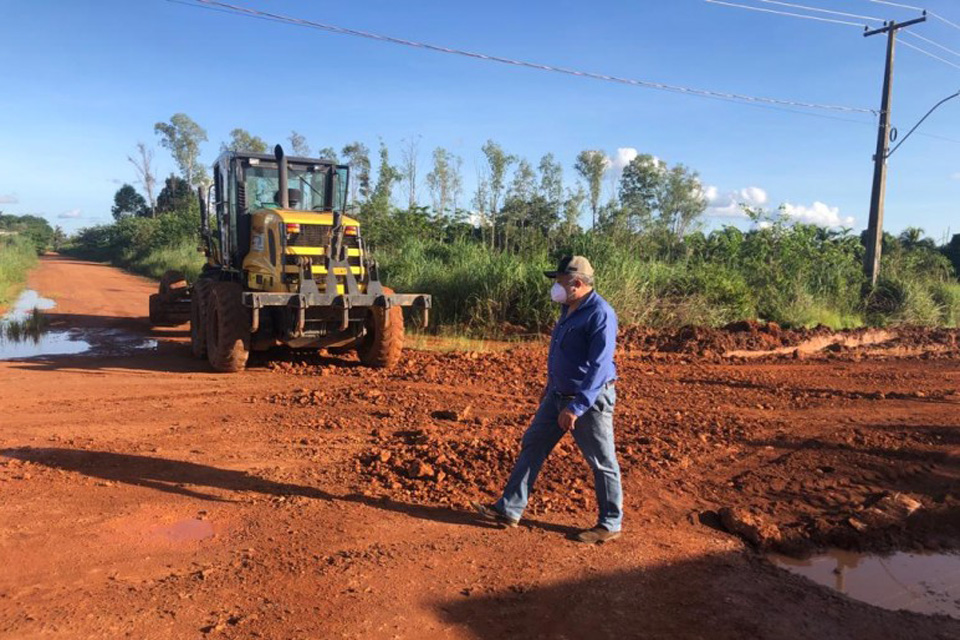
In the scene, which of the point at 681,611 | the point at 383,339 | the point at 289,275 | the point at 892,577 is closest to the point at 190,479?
the point at 681,611

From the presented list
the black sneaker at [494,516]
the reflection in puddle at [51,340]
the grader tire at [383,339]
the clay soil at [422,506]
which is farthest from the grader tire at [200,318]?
the black sneaker at [494,516]

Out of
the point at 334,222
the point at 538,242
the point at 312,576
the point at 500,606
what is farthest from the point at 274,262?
the point at 538,242

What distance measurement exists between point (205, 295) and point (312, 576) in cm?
700

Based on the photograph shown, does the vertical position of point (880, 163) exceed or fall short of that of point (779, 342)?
it exceeds it

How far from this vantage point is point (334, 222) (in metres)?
9.07

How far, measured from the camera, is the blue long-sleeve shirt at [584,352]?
4.00 metres

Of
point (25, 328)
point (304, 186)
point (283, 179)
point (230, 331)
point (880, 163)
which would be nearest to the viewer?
point (230, 331)

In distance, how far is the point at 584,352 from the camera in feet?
13.5

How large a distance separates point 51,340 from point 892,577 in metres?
12.4

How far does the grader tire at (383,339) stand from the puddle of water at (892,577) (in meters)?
6.04

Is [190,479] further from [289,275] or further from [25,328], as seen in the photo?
[25,328]

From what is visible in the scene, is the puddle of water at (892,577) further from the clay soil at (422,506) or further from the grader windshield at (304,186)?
the grader windshield at (304,186)

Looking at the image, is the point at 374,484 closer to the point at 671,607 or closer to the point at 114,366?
the point at 671,607

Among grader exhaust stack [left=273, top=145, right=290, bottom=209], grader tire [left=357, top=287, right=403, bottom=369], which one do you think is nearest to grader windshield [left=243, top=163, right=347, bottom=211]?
grader exhaust stack [left=273, top=145, right=290, bottom=209]
